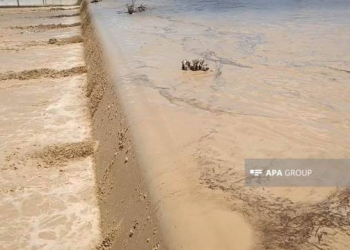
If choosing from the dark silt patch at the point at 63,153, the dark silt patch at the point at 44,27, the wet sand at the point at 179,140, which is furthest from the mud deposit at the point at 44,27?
the dark silt patch at the point at 63,153

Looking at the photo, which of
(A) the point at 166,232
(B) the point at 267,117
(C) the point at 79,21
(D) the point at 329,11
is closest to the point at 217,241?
(A) the point at 166,232

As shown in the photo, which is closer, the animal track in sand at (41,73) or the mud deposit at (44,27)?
the animal track in sand at (41,73)

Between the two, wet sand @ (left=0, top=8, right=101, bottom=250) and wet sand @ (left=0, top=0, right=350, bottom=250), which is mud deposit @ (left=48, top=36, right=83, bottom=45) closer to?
wet sand @ (left=0, top=8, right=101, bottom=250)

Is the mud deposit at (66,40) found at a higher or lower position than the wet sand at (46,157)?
higher

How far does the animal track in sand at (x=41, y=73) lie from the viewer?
9938mm

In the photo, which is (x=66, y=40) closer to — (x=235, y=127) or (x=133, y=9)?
(x=133, y=9)

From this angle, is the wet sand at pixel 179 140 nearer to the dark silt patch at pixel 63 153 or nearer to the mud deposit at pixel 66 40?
the dark silt patch at pixel 63 153

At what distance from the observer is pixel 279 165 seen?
3758mm

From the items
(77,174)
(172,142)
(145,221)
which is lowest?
(77,174)

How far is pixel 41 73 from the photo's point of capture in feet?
33.6

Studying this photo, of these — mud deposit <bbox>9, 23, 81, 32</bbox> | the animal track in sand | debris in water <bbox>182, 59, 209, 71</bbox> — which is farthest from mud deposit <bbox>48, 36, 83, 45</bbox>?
debris in water <bbox>182, 59, 209, 71</bbox>

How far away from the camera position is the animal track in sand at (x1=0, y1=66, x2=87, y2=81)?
9938mm

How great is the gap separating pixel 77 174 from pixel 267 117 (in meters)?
2.67

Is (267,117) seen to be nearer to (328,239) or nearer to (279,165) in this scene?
(279,165)
